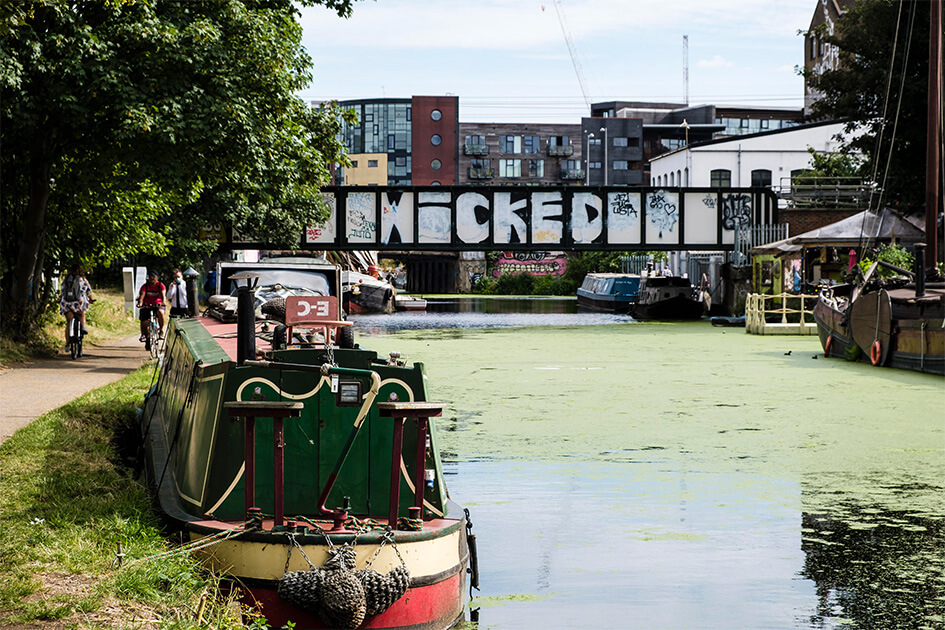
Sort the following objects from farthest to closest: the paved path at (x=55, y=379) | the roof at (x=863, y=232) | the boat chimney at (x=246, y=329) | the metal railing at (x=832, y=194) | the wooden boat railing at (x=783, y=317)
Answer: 1. the metal railing at (x=832, y=194)
2. the roof at (x=863, y=232)
3. the wooden boat railing at (x=783, y=317)
4. the paved path at (x=55, y=379)
5. the boat chimney at (x=246, y=329)

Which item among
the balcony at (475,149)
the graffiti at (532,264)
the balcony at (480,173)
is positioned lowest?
the graffiti at (532,264)

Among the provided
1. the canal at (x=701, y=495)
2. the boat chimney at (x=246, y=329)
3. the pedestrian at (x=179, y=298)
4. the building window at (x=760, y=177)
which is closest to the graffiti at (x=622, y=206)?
the building window at (x=760, y=177)

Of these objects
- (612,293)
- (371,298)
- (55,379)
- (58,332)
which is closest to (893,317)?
(55,379)

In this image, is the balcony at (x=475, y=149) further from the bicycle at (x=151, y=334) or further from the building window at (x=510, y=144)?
the bicycle at (x=151, y=334)

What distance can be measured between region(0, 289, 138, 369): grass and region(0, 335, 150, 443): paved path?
29 cm

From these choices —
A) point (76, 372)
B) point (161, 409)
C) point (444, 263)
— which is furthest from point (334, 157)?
point (444, 263)

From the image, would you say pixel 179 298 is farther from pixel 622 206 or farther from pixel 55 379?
pixel 622 206

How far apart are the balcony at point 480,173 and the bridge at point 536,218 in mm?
67166

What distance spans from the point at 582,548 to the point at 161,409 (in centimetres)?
526

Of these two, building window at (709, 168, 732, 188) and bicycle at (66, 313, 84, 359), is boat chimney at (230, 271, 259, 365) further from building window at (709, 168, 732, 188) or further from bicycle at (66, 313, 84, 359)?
building window at (709, 168, 732, 188)

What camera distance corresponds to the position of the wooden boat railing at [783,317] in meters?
35.1

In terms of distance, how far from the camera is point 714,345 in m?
30.8

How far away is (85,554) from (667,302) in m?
41.1

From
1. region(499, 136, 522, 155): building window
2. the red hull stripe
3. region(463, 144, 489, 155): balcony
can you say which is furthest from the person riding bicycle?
region(499, 136, 522, 155): building window
